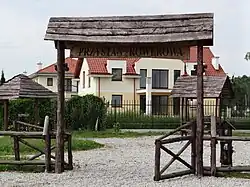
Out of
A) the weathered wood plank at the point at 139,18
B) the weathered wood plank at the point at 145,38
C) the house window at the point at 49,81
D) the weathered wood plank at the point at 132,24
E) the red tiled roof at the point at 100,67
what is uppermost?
the red tiled roof at the point at 100,67

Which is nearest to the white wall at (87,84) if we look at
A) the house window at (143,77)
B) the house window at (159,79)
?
the house window at (143,77)

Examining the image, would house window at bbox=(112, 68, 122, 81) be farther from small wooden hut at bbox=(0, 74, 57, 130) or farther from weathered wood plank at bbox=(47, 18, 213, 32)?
weathered wood plank at bbox=(47, 18, 213, 32)

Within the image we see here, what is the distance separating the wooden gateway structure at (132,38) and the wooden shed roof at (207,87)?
14340 millimetres

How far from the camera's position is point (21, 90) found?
2197 centimetres

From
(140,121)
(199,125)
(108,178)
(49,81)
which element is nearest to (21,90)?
(108,178)

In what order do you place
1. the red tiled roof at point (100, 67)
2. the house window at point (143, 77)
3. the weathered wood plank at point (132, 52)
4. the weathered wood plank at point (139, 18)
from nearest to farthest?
the weathered wood plank at point (139, 18)
the weathered wood plank at point (132, 52)
the red tiled roof at point (100, 67)
the house window at point (143, 77)

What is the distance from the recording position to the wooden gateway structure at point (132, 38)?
452 inches

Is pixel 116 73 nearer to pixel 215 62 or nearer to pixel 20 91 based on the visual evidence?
pixel 215 62

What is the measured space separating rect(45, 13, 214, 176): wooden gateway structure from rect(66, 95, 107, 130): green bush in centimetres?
2037

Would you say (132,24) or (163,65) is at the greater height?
(163,65)

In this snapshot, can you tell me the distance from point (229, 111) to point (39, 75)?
22.6 m

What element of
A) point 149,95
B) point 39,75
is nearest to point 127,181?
point 149,95

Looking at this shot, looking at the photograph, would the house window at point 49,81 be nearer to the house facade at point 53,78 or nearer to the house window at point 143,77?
the house facade at point 53,78

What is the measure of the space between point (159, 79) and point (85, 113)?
18.1 m
